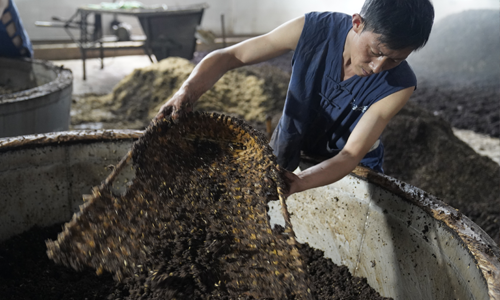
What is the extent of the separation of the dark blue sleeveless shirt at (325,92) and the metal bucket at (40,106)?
1.39m

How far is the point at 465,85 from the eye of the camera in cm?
694

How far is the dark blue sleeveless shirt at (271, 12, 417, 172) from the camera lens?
53.8 inches

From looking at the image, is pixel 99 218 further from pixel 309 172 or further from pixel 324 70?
pixel 324 70

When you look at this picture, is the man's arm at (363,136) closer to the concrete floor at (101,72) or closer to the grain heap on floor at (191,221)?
the grain heap on floor at (191,221)

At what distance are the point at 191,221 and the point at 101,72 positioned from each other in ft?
18.7

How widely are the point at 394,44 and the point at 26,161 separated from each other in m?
1.47

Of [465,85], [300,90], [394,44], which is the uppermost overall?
[394,44]

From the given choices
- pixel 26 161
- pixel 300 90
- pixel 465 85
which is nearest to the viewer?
pixel 300 90

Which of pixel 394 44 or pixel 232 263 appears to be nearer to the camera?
pixel 394 44

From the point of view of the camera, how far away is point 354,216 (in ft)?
5.15

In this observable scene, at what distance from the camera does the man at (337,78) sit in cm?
110

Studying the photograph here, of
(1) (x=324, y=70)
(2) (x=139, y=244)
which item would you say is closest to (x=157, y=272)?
(2) (x=139, y=244)

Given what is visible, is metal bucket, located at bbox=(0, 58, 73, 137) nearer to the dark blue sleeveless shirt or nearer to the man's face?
the dark blue sleeveless shirt

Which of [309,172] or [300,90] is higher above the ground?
[300,90]
